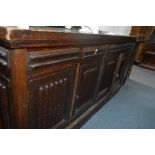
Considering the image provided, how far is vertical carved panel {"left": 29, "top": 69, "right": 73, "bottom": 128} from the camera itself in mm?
666

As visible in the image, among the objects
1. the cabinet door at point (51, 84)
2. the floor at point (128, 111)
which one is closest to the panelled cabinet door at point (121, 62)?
the floor at point (128, 111)

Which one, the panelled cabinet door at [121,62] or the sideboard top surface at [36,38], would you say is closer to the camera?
the sideboard top surface at [36,38]

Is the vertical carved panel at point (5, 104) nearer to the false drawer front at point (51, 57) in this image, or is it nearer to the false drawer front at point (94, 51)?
the false drawer front at point (51, 57)

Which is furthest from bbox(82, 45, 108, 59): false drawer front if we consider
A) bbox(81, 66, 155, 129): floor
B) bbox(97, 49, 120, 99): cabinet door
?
bbox(81, 66, 155, 129): floor

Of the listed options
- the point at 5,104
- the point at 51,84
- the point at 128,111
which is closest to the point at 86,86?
the point at 51,84

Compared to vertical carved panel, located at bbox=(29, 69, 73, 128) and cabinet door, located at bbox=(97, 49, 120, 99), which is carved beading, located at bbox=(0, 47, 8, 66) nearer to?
vertical carved panel, located at bbox=(29, 69, 73, 128)

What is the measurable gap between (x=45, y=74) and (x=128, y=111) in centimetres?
122

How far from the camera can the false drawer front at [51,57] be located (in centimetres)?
56

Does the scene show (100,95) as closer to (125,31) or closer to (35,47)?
(35,47)

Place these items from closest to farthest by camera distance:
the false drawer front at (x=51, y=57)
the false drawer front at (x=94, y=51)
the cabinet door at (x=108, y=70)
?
the false drawer front at (x=51, y=57) → the false drawer front at (x=94, y=51) → the cabinet door at (x=108, y=70)

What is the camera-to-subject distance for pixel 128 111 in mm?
1567

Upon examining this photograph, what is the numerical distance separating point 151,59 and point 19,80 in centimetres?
371

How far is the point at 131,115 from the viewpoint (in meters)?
1.50
